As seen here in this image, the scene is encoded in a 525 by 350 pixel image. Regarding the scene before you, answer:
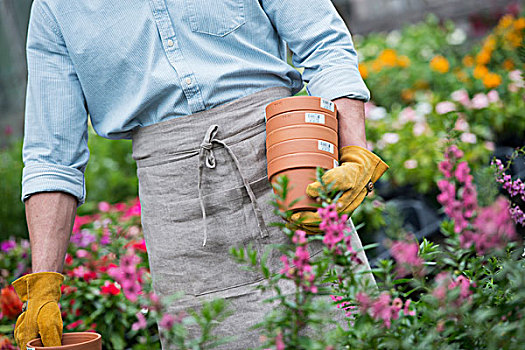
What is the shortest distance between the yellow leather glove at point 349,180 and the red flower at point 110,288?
1351mm

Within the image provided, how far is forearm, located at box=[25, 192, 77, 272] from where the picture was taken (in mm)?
1551

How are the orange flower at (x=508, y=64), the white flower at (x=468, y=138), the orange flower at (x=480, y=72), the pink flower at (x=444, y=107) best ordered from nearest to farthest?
the white flower at (x=468, y=138) → the pink flower at (x=444, y=107) → the orange flower at (x=480, y=72) → the orange flower at (x=508, y=64)

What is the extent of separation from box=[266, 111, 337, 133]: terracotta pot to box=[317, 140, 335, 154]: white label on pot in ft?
0.16

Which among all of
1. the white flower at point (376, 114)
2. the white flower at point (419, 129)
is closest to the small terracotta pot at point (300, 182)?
the white flower at point (419, 129)

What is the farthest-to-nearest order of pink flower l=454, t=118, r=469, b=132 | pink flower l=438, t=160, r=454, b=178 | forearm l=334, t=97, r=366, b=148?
1. pink flower l=454, t=118, r=469, b=132
2. forearm l=334, t=97, r=366, b=148
3. pink flower l=438, t=160, r=454, b=178

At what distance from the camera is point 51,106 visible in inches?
64.2

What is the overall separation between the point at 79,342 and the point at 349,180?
797mm

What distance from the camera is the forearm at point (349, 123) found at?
1.46 metres

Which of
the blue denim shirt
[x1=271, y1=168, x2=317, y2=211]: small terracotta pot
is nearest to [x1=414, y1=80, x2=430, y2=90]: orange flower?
the blue denim shirt

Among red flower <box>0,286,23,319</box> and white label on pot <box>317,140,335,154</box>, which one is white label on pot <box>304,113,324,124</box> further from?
red flower <box>0,286,23,319</box>

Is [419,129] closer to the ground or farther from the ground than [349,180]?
farther from the ground

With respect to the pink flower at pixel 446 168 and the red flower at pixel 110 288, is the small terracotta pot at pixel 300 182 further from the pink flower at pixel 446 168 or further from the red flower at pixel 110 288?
the red flower at pixel 110 288

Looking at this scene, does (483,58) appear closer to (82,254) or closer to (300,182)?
(82,254)

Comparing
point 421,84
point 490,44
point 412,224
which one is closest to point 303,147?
point 412,224
